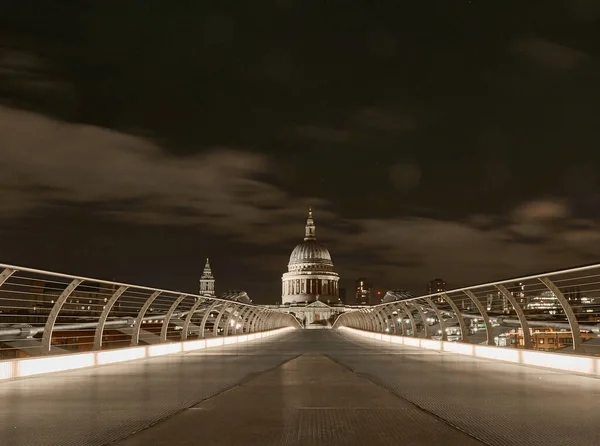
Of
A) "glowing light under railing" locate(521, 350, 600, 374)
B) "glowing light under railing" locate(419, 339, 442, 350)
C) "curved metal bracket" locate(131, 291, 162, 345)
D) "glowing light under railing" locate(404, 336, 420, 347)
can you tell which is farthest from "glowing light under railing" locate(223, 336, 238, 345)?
"glowing light under railing" locate(521, 350, 600, 374)

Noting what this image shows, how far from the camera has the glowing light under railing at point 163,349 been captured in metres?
19.4

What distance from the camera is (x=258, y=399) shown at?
350 inches

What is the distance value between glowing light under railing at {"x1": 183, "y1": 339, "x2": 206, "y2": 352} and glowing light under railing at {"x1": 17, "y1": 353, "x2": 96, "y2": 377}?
26.1 ft

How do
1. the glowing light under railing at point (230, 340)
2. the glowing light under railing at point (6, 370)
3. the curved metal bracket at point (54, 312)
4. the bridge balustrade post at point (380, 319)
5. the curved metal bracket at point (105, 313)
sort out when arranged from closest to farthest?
Result: the glowing light under railing at point (6, 370) → the curved metal bracket at point (54, 312) → the curved metal bracket at point (105, 313) → the glowing light under railing at point (230, 340) → the bridge balustrade post at point (380, 319)

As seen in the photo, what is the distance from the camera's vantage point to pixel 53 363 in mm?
12930

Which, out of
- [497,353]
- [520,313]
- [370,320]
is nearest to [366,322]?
[370,320]

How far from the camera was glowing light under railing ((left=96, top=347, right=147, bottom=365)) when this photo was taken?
15.5 meters

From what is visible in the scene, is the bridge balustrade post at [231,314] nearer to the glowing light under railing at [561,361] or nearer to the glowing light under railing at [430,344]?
the glowing light under railing at [430,344]

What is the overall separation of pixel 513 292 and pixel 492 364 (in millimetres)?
1850

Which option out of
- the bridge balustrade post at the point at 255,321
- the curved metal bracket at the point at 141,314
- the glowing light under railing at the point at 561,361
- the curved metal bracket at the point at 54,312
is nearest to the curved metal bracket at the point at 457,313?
the glowing light under railing at the point at 561,361

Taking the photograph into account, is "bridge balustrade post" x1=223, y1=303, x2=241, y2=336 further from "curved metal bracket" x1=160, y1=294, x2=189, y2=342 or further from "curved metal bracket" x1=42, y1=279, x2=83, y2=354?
"curved metal bracket" x1=42, y1=279, x2=83, y2=354

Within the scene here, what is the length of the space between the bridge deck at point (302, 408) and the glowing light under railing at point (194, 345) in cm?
979

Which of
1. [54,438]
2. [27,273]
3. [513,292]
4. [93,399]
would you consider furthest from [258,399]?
[513,292]

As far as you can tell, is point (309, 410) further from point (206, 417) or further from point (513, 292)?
point (513, 292)
